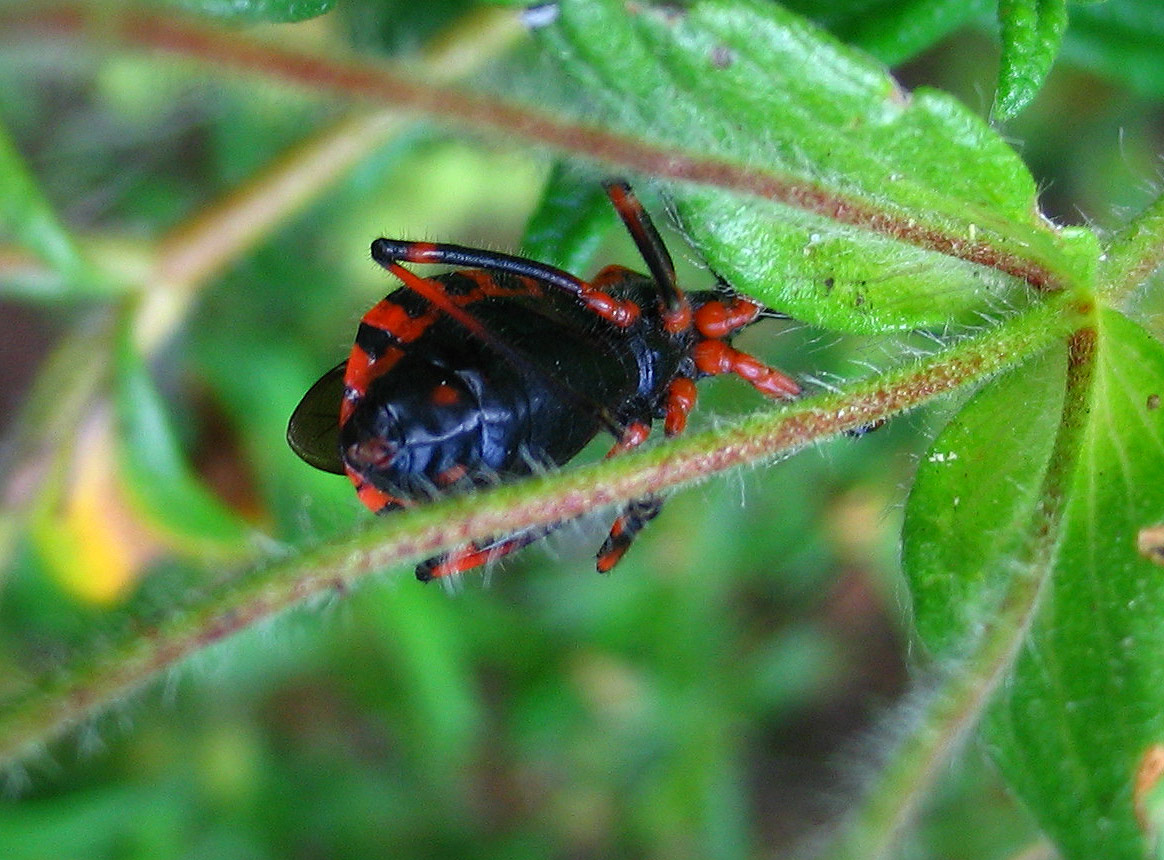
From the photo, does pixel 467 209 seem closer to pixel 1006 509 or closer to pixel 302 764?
pixel 302 764

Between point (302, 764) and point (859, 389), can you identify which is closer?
point (859, 389)

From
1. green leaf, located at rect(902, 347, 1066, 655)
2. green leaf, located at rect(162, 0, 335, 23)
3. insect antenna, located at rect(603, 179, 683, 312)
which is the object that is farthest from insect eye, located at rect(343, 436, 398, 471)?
green leaf, located at rect(902, 347, 1066, 655)

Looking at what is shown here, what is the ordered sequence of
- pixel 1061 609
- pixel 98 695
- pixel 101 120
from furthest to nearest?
pixel 101 120
pixel 1061 609
pixel 98 695

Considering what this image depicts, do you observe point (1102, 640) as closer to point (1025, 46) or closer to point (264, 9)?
point (1025, 46)

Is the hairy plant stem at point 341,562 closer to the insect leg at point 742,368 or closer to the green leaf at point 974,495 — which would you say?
the green leaf at point 974,495

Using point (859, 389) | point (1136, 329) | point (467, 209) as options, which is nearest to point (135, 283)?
point (467, 209)

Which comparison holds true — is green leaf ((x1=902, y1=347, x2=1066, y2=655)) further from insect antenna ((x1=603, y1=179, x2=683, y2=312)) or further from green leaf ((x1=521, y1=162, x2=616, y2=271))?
green leaf ((x1=521, y1=162, x2=616, y2=271))

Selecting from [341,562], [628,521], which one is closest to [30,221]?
[628,521]
